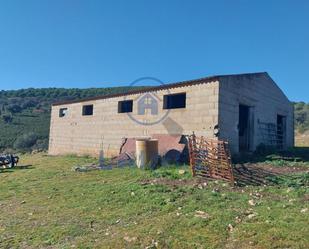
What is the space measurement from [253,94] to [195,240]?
12.3m

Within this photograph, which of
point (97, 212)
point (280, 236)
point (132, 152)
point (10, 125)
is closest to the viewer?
point (280, 236)

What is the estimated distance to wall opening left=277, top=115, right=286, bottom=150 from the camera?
62.2ft

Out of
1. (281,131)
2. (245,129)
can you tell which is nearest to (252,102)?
(245,129)

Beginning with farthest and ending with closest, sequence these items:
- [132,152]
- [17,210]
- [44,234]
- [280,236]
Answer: [132,152], [17,210], [44,234], [280,236]

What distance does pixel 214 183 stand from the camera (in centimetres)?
905

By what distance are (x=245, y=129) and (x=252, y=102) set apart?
145 cm

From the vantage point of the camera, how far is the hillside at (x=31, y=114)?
39031 mm

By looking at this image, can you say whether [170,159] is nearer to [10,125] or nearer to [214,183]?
[214,183]

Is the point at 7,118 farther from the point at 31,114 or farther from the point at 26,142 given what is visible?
the point at 26,142

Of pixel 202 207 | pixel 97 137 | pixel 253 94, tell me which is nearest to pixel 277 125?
pixel 253 94

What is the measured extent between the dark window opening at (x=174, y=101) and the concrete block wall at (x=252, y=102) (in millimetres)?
2579

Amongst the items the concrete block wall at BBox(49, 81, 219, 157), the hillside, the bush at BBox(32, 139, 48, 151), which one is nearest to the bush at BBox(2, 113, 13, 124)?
the hillside

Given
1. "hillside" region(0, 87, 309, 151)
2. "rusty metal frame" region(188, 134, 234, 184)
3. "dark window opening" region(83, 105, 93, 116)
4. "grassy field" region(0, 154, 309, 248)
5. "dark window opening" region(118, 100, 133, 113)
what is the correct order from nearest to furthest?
"grassy field" region(0, 154, 309, 248), "rusty metal frame" region(188, 134, 234, 184), "dark window opening" region(118, 100, 133, 113), "dark window opening" region(83, 105, 93, 116), "hillside" region(0, 87, 309, 151)

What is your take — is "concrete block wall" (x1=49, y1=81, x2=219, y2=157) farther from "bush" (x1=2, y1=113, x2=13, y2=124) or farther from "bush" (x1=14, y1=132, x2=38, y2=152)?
"bush" (x1=2, y1=113, x2=13, y2=124)
